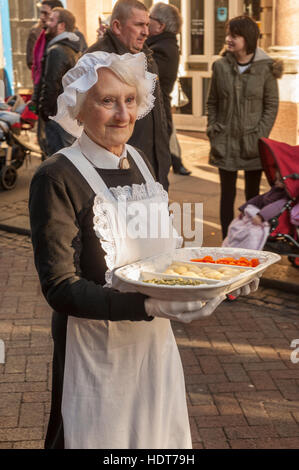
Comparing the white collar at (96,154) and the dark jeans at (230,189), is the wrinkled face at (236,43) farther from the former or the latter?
the white collar at (96,154)

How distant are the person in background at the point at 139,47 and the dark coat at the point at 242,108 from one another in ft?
3.88

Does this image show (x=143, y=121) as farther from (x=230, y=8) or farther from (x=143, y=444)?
(x=230, y=8)

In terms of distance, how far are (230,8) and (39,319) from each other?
9.22 m

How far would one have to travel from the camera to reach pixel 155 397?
8.26 ft

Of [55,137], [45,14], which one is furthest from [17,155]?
[45,14]

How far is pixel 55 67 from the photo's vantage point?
7.73 metres

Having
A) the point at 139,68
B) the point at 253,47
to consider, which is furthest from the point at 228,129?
the point at 139,68

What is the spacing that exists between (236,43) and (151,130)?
157cm

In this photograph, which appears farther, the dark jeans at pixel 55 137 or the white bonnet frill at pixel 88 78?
the dark jeans at pixel 55 137

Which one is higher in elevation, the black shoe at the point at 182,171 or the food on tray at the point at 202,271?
the food on tray at the point at 202,271

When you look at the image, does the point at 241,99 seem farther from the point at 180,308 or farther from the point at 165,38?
the point at 180,308

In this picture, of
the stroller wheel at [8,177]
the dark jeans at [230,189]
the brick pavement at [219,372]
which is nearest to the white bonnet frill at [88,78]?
the brick pavement at [219,372]

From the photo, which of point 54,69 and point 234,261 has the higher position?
point 54,69

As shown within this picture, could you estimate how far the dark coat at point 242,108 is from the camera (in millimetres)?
6312
